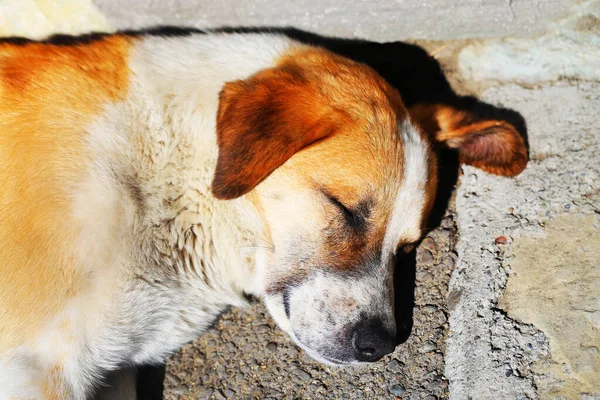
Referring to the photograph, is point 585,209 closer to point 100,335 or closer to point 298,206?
point 298,206

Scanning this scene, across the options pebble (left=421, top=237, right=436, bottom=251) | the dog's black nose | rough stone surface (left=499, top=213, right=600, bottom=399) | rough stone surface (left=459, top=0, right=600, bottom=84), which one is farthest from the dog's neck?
rough stone surface (left=459, top=0, right=600, bottom=84)

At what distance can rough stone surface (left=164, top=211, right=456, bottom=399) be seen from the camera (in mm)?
2820

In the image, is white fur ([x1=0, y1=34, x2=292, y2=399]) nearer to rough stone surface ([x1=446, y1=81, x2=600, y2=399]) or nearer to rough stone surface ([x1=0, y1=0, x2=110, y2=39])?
rough stone surface ([x1=0, y1=0, x2=110, y2=39])

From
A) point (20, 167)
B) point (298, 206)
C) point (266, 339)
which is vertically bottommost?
point (266, 339)

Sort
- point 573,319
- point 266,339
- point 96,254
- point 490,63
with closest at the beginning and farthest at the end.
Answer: point 96,254
point 573,319
point 266,339
point 490,63

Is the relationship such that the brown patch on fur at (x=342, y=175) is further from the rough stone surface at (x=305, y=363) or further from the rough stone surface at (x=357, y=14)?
the rough stone surface at (x=357, y=14)

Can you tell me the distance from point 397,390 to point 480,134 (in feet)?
4.40

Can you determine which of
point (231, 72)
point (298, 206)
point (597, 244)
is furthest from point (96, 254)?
point (597, 244)

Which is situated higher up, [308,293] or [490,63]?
[490,63]

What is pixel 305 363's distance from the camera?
9.71 ft

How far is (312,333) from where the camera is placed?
251 centimetres

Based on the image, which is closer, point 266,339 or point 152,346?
point 152,346

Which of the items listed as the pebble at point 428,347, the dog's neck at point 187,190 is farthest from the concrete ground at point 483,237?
the dog's neck at point 187,190

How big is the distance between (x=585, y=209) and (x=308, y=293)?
1494 mm
